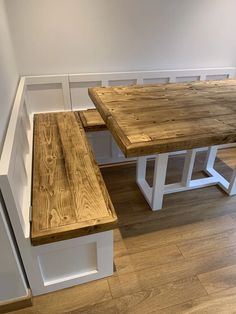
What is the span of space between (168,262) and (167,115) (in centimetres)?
88

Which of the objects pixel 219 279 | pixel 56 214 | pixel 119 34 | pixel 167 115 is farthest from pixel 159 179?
pixel 119 34

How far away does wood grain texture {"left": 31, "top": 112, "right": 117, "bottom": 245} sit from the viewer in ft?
3.60

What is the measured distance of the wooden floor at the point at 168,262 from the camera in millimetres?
1243

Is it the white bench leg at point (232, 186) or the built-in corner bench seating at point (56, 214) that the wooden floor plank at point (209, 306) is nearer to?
the built-in corner bench seating at point (56, 214)

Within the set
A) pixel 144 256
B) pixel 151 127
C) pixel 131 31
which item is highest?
pixel 131 31

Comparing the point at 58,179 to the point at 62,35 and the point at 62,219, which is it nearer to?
the point at 62,219

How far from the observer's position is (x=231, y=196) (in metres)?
2.00

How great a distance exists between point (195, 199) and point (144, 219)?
0.49 m

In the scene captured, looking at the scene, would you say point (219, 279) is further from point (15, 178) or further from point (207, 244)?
point (15, 178)

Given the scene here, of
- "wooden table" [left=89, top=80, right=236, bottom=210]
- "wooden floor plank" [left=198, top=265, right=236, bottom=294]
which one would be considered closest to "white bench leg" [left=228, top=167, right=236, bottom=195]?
"wooden table" [left=89, top=80, right=236, bottom=210]

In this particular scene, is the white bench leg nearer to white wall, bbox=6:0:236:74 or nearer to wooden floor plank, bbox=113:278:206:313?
wooden floor plank, bbox=113:278:206:313

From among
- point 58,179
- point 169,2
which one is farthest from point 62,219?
point 169,2

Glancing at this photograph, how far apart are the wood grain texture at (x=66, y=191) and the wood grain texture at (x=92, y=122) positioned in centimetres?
15

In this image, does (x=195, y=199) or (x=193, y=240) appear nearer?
(x=193, y=240)
